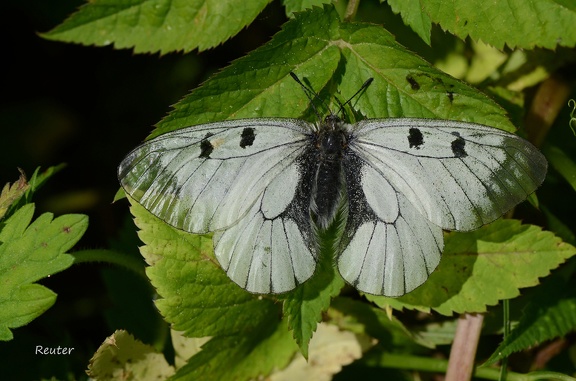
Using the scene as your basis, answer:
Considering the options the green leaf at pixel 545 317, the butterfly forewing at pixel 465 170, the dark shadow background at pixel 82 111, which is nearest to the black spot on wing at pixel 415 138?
the butterfly forewing at pixel 465 170

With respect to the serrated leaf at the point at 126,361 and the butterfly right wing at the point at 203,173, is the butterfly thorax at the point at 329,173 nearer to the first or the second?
the butterfly right wing at the point at 203,173

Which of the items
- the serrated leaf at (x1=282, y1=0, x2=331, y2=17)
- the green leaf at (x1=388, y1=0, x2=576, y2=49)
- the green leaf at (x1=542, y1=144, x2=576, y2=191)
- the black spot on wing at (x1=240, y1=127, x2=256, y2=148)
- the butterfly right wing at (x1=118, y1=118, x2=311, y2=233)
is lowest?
the green leaf at (x1=542, y1=144, x2=576, y2=191)

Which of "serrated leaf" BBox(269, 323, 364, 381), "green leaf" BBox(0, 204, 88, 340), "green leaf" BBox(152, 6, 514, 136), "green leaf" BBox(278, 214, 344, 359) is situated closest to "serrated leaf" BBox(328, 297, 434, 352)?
"serrated leaf" BBox(269, 323, 364, 381)

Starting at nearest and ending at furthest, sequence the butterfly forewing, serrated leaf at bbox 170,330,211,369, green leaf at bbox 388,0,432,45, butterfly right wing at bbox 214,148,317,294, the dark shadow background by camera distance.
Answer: the butterfly forewing → butterfly right wing at bbox 214,148,317,294 → green leaf at bbox 388,0,432,45 → serrated leaf at bbox 170,330,211,369 → the dark shadow background

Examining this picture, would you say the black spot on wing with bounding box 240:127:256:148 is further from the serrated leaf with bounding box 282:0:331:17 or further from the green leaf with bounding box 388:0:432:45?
the green leaf with bounding box 388:0:432:45

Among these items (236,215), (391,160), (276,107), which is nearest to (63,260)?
(236,215)

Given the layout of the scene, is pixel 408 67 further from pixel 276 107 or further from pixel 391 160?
pixel 276 107
